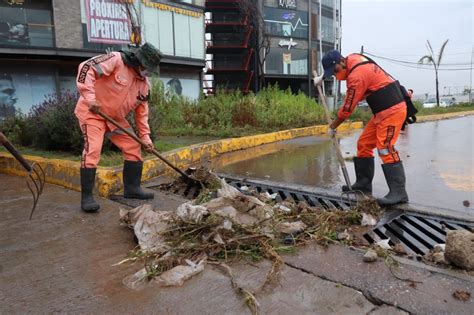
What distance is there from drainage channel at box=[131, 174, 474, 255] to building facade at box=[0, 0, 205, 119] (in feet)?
44.4

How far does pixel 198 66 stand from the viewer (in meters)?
23.2

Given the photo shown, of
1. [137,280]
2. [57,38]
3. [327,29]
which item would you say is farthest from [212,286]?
[327,29]

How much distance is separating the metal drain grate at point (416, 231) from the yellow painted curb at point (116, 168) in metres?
2.62

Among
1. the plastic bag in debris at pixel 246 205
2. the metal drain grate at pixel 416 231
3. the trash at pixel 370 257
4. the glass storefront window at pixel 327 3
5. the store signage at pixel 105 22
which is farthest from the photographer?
the glass storefront window at pixel 327 3

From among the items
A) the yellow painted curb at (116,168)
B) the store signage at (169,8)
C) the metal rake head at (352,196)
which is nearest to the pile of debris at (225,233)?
the metal rake head at (352,196)

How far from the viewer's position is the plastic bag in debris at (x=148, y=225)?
259 centimetres

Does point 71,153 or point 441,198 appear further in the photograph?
point 71,153

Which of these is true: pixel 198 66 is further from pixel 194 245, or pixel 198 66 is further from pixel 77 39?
pixel 194 245

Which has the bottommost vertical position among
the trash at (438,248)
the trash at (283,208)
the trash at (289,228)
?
the trash at (438,248)

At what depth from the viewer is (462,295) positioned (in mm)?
1901

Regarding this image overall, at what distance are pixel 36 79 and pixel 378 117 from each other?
17.5 meters

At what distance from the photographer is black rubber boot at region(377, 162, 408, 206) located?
342 centimetres

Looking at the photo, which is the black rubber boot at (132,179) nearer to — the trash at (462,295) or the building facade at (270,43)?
the trash at (462,295)

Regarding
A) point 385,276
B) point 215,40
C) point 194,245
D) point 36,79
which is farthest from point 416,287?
point 215,40
